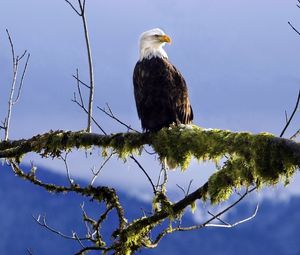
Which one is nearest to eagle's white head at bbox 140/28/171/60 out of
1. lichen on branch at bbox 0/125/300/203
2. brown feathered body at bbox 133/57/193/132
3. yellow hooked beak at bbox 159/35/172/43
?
yellow hooked beak at bbox 159/35/172/43

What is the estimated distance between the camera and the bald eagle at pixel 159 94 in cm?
658

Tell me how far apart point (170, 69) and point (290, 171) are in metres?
3.04

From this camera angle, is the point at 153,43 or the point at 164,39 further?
the point at 164,39

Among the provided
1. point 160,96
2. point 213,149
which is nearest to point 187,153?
point 213,149

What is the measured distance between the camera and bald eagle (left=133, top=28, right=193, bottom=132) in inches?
259

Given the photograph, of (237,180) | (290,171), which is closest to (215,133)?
(237,180)

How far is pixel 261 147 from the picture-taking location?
4.21m

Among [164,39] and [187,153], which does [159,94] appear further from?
[187,153]

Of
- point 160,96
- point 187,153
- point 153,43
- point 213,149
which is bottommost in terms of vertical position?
point 213,149

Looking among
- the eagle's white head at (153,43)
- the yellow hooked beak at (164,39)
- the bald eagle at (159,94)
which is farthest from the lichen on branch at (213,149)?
the yellow hooked beak at (164,39)

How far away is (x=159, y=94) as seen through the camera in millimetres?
6664

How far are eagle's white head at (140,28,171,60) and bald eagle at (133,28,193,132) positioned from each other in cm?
7

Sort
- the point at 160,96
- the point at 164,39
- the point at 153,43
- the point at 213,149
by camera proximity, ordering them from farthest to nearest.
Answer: the point at 164,39 → the point at 153,43 → the point at 160,96 → the point at 213,149

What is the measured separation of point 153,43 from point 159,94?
1.11 meters
